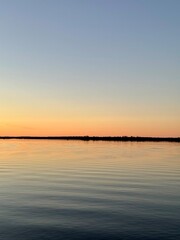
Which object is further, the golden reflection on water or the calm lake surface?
the golden reflection on water

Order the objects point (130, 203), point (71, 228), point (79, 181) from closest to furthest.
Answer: point (71, 228) → point (130, 203) → point (79, 181)

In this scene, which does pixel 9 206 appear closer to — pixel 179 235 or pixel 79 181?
pixel 179 235

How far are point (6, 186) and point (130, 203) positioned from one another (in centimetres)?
1424

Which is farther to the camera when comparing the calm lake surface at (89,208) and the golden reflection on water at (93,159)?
the golden reflection on water at (93,159)

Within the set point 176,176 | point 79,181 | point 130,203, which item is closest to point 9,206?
point 130,203

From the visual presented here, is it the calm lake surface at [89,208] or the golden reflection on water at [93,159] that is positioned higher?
the golden reflection on water at [93,159]

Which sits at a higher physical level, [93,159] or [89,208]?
[93,159]

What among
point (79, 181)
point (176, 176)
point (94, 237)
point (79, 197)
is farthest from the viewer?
point (176, 176)

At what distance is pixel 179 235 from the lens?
1984 centimetres

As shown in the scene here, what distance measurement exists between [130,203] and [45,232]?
34.1 ft

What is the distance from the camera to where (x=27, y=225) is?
21.8 m

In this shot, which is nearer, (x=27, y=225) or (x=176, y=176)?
(x=27, y=225)

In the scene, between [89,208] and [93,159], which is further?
[93,159]

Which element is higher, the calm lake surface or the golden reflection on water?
the golden reflection on water
